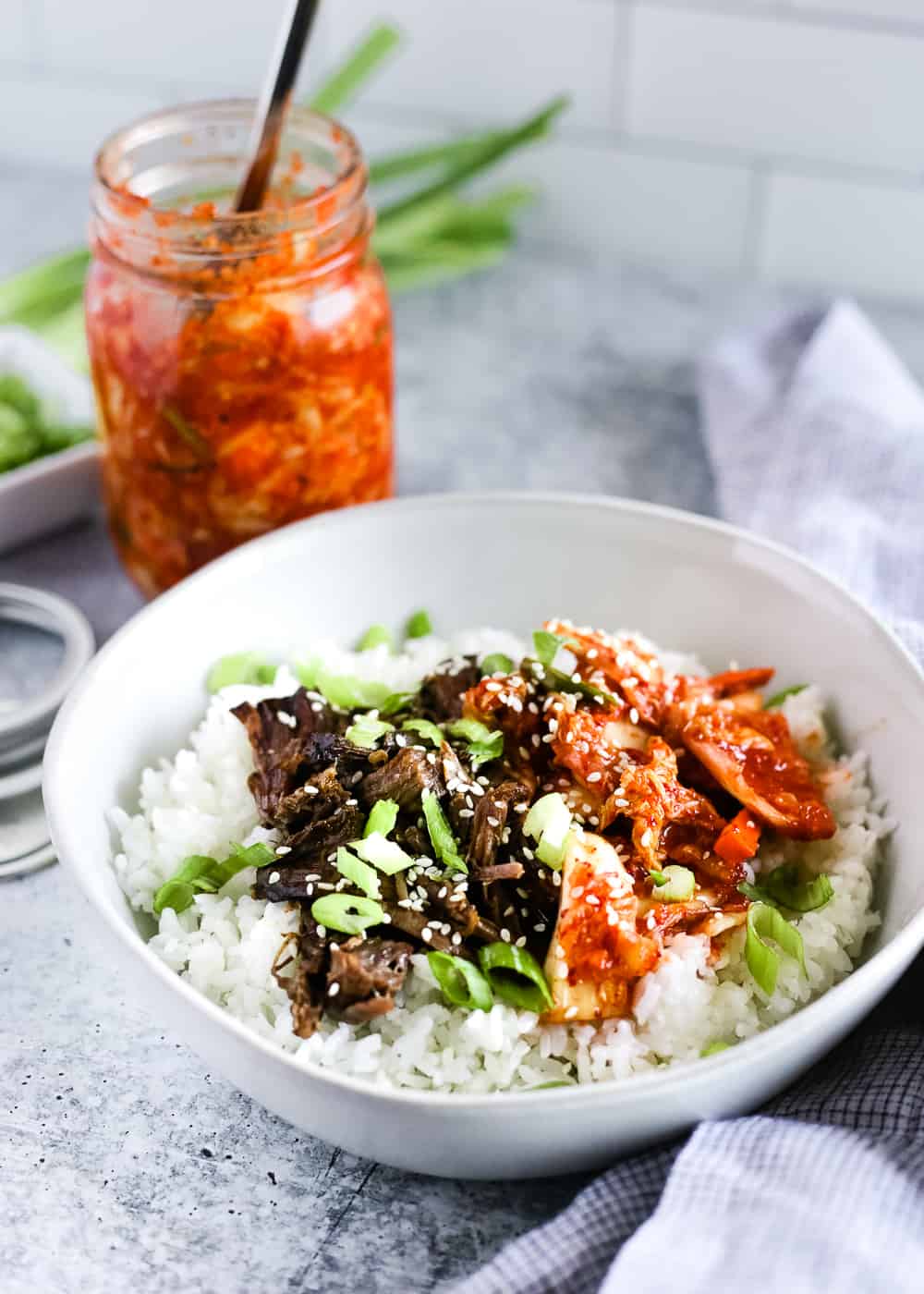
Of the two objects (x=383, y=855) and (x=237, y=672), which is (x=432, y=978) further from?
(x=237, y=672)

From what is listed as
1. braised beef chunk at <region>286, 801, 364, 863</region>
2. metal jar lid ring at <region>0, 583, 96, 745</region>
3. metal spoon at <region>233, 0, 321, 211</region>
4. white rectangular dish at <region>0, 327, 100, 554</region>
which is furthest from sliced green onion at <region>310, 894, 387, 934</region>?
white rectangular dish at <region>0, 327, 100, 554</region>

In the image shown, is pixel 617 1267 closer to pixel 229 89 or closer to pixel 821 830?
pixel 821 830

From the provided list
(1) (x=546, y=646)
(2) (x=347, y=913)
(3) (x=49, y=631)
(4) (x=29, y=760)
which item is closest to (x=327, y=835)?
(2) (x=347, y=913)

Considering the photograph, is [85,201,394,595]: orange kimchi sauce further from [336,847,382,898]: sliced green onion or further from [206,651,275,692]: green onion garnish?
[336,847,382,898]: sliced green onion

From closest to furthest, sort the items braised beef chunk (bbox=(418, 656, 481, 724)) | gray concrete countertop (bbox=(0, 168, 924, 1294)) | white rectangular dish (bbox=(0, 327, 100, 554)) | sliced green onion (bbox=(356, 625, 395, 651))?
gray concrete countertop (bbox=(0, 168, 924, 1294)) → braised beef chunk (bbox=(418, 656, 481, 724)) → sliced green onion (bbox=(356, 625, 395, 651)) → white rectangular dish (bbox=(0, 327, 100, 554))

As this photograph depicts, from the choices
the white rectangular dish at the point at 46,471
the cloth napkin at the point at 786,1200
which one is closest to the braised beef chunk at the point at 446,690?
the cloth napkin at the point at 786,1200

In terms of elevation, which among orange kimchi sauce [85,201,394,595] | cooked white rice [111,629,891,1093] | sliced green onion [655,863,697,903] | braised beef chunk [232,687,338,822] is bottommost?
cooked white rice [111,629,891,1093]

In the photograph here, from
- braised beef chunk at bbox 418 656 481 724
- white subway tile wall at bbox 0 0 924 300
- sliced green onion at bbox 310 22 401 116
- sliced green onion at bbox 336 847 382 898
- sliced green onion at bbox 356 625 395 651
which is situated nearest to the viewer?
sliced green onion at bbox 336 847 382 898
